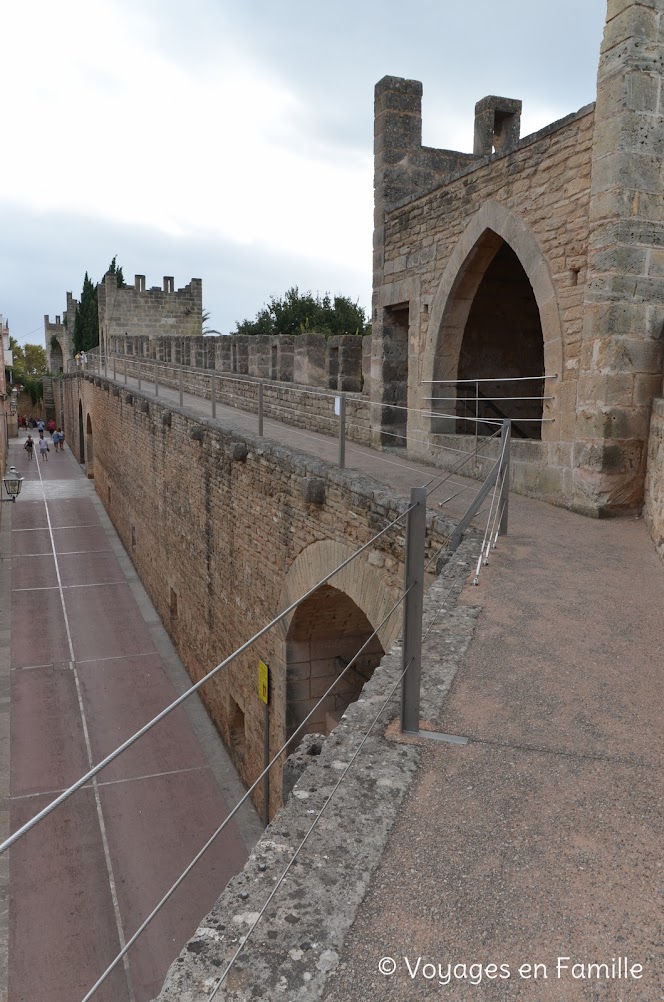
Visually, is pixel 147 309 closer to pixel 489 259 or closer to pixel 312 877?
pixel 489 259

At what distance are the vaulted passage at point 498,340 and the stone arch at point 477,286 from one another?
4.26 feet

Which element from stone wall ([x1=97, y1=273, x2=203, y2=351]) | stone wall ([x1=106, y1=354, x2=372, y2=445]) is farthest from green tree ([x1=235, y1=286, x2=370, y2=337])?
stone wall ([x1=106, y1=354, x2=372, y2=445])

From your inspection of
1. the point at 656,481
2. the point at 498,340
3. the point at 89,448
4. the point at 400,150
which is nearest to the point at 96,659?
the point at 498,340

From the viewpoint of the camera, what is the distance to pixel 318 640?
8.20 metres

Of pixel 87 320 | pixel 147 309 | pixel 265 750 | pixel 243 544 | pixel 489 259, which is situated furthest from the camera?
pixel 87 320

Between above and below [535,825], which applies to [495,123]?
above

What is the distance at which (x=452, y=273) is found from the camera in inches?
332

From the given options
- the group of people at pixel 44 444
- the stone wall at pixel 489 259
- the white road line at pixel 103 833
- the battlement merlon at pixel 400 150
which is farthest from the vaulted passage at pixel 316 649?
the group of people at pixel 44 444

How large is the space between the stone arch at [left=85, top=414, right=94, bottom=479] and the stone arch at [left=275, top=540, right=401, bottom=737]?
21150mm

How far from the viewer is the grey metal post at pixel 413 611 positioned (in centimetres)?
266

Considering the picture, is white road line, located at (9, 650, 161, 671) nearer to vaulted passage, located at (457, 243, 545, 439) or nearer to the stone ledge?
vaulted passage, located at (457, 243, 545, 439)

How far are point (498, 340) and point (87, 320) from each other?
130 feet

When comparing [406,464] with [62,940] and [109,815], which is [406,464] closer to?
[109,815]

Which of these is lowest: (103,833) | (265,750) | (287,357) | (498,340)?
(103,833)
